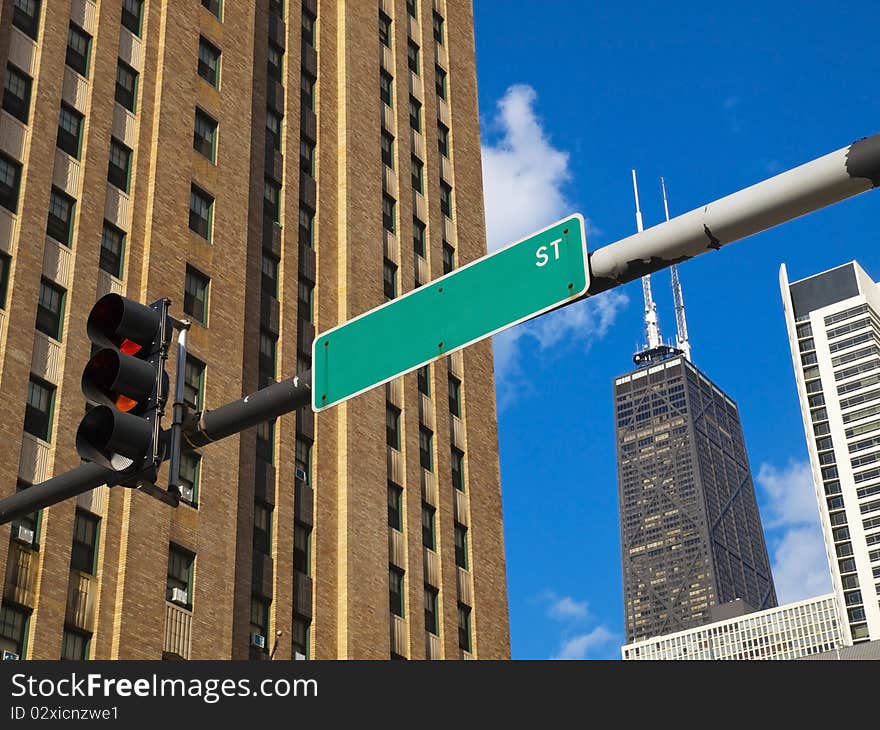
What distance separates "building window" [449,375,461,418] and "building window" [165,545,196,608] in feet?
61.4

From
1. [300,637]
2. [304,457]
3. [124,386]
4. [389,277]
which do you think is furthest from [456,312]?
[389,277]

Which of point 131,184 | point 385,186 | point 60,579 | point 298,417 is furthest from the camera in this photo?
point 385,186

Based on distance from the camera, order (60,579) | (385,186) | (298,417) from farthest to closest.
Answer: (385,186) < (298,417) < (60,579)

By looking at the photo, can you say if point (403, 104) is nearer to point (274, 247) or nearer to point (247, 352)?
point (274, 247)

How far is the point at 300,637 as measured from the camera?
1668 inches

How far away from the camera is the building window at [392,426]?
49.9 m

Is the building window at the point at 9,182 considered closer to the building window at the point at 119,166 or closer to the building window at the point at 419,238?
the building window at the point at 119,166

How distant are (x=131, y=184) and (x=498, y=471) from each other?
2159 cm

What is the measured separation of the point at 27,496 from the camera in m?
8.02

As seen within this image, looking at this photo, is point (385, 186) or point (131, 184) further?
point (385, 186)

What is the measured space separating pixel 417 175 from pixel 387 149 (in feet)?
7.39

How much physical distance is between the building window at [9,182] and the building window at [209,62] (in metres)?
10.9
